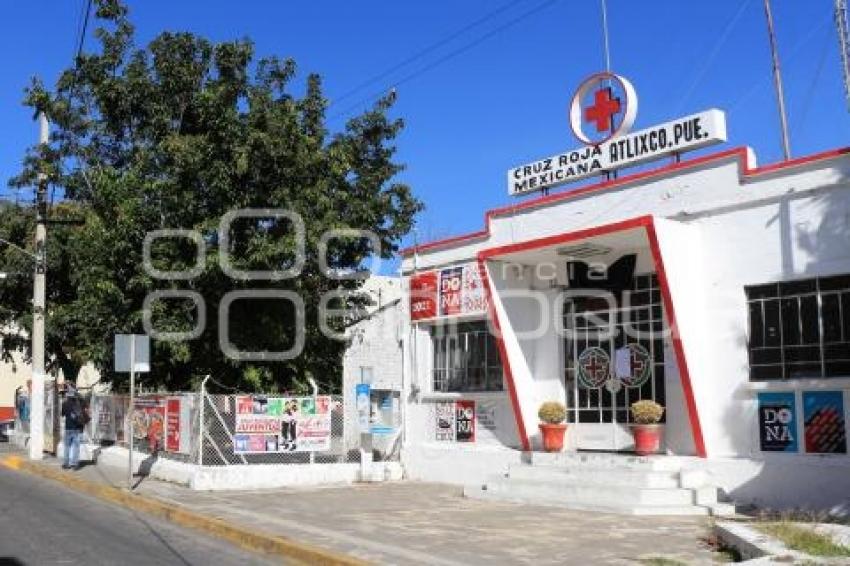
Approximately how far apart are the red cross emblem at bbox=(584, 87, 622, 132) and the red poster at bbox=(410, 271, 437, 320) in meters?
4.71

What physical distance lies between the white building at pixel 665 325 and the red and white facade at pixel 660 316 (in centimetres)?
3

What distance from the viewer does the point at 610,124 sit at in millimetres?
15414

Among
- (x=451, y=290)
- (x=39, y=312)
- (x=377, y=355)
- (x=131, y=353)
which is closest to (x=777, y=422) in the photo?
(x=451, y=290)

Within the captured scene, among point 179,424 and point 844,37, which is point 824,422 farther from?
point 179,424

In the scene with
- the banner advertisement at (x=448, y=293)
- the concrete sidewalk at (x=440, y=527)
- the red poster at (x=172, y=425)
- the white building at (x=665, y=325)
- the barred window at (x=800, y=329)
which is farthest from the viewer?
the banner advertisement at (x=448, y=293)

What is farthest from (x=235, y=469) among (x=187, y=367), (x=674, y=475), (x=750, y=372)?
(x=750, y=372)

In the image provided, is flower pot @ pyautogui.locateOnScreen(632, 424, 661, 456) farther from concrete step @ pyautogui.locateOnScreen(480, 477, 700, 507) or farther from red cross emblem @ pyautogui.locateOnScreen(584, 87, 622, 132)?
red cross emblem @ pyautogui.locateOnScreen(584, 87, 622, 132)

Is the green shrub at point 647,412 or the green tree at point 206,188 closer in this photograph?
the green shrub at point 647,412

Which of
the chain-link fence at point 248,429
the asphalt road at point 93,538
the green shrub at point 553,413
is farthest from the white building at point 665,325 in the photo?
the asphalt road at point 93,538

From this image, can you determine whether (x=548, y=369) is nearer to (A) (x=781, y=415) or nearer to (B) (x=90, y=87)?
(A) (x=781, y=415)

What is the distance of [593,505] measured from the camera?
13195mm

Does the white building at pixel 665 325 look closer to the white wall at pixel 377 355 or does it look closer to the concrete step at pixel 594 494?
the white wall at pixel 377 355

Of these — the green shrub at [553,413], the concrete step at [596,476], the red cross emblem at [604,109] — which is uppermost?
the red cross emblem at [604,109]

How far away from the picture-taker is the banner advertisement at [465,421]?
1755 cm
